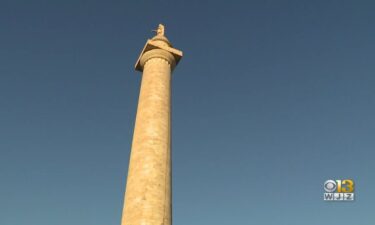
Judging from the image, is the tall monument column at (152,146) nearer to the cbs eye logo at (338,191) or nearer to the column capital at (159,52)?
the column capital at (159,52)

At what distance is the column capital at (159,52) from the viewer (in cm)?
2609

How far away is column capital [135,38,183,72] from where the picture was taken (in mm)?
26094

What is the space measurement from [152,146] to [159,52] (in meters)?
7.67

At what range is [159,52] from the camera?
26.1 metres

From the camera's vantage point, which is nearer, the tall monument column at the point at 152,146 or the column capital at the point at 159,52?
the tall monument column at the point at 152,146

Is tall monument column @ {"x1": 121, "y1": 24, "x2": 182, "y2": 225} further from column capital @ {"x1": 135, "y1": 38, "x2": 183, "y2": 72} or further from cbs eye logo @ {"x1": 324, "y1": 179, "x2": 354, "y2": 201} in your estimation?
cbs eye logo @ {"x1": 324, "y1": 179, "x2": 354, "y2": 201}

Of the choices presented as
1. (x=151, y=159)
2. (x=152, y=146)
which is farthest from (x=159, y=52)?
(x=151, y=159)

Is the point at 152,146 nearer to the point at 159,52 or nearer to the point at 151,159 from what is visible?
the point at 151,159

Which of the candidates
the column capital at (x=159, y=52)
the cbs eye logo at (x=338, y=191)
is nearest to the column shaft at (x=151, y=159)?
the column capital at (x=159, y=52)

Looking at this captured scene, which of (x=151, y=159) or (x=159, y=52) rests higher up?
(x=159, y=52)

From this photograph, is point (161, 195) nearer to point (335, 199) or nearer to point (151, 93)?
point (151, 93)

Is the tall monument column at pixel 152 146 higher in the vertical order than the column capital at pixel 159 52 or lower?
lower

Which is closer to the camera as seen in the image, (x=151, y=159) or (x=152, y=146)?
(x=151, y=159)

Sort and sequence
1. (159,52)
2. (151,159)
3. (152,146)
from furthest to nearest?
(159,52)
(152,146)
(151,159)
